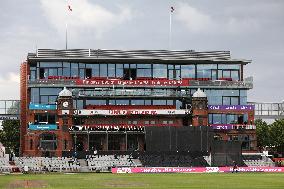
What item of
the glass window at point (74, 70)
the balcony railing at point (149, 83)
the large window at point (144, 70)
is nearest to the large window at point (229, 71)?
the balcony railing at point (149, 83)

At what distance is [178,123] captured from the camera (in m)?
141

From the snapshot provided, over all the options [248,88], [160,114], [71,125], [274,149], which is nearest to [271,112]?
[274,149]

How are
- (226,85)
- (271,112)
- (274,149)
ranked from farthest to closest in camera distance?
(271,112) < (274,149) < (226,85)

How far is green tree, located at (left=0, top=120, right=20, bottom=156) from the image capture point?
590 feet

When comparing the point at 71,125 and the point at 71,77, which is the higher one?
the point at 71,77

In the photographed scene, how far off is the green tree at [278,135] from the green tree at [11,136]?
219 feet

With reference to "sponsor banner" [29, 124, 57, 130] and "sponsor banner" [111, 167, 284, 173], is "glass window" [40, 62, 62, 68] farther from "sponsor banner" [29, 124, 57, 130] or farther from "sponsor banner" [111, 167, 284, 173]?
"sponsor banner" [111, 167, 284, 173]

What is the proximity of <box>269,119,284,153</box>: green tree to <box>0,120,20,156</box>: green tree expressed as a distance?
66.7 meters

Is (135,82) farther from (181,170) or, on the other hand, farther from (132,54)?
(181,170)

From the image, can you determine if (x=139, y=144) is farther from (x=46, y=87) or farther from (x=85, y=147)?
(x=46, y=87)

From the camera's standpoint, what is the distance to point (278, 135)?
165 m

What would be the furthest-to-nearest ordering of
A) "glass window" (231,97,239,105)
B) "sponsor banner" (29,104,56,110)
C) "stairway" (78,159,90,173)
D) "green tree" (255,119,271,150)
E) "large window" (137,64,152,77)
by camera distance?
"green tree" (255,119,271,150), "large window" (137,64,152,77), "glass window" (231,97,239,105), "sponsor banner" (29,104,56,110), "stairway" (78,159,90,173)

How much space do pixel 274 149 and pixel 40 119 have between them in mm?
70051

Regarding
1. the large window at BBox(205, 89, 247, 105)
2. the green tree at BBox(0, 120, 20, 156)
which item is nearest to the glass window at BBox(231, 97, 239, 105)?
the large window at BBox(205, 89, 247, 105)
